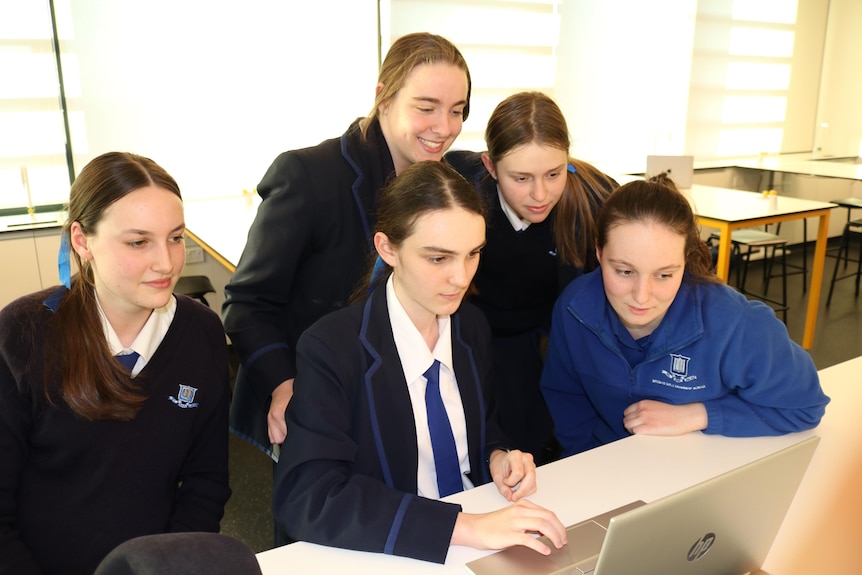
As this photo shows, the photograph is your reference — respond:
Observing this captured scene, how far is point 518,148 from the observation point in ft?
5.44

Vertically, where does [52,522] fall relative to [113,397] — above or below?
below

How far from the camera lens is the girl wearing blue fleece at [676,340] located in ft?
4.69

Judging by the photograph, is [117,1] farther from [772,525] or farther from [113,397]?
[772,525]

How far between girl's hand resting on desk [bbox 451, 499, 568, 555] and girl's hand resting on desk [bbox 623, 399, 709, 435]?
0.46 metres

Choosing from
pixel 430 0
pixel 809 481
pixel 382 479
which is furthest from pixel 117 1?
pixel 809 481

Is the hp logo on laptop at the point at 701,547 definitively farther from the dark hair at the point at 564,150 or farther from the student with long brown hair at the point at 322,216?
the dark hair at the point at 564,150

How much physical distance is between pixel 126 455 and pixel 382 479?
1.55ft

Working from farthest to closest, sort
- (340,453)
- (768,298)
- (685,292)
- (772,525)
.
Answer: (768,298) < (685,292) < (340,453) < (772,525)

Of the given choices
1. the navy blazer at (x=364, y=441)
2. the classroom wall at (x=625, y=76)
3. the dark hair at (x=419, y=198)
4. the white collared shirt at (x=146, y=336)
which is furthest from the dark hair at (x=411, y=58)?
the classroom wall at (x=625, y=76)

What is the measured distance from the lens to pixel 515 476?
1.23 metres

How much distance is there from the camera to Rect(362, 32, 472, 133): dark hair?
1.54m

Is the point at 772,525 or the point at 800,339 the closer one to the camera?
the point at 772,525

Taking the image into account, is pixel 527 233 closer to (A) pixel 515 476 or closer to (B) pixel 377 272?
(B) pixel 377 272

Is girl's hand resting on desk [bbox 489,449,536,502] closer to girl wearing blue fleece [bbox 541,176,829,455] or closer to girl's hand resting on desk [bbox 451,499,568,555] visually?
girl's hand resting on desk [bbox 451,499,568,555]
